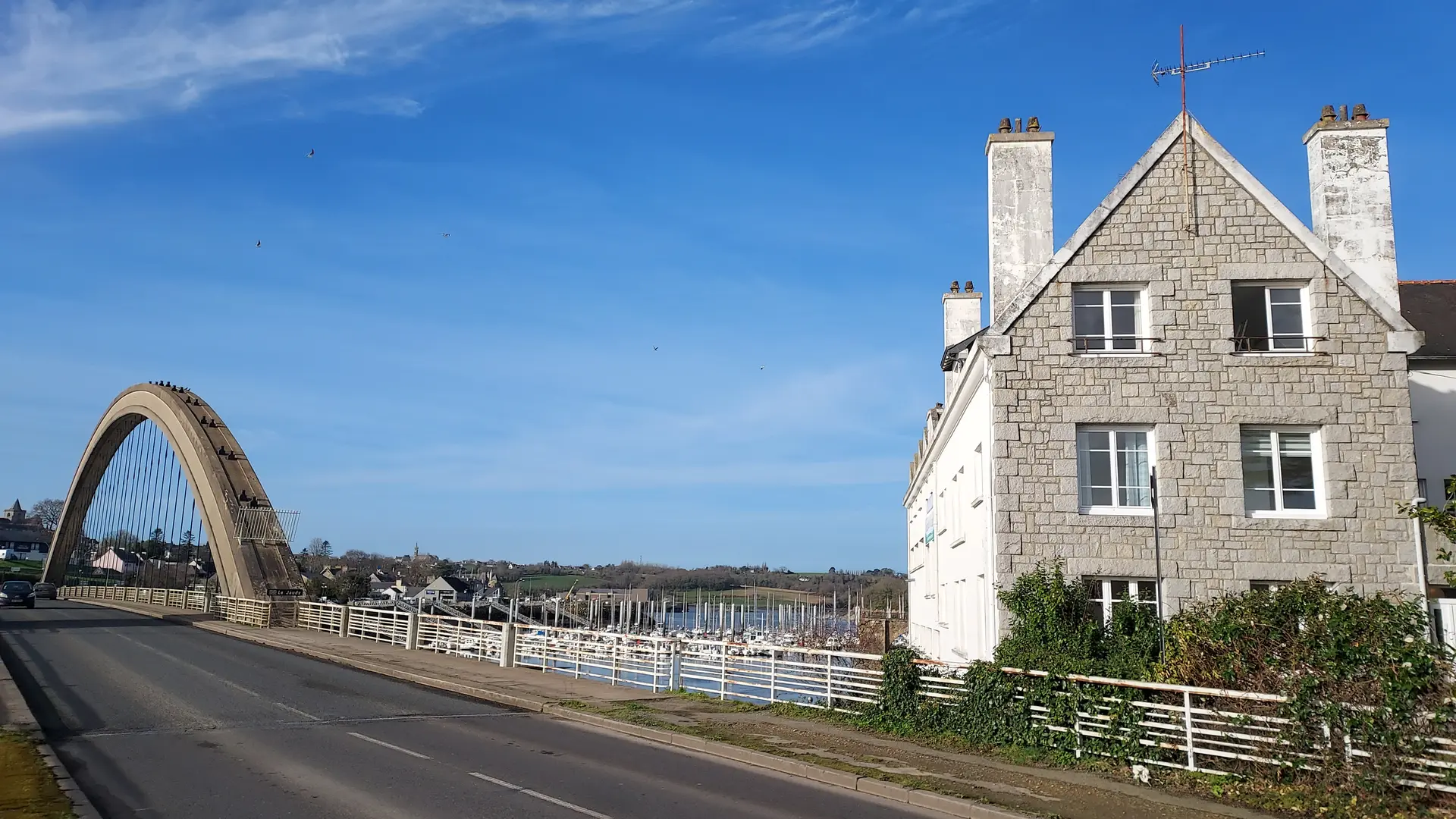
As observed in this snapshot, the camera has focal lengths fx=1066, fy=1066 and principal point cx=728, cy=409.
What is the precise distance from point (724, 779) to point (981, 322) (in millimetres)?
21159

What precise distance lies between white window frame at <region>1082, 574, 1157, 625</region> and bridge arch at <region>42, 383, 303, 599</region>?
4333cm

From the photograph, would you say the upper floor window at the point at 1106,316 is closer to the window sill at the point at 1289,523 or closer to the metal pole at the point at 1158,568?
the metal pole at the point at 1158,568

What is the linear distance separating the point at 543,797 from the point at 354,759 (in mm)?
3920

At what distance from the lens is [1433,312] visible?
981 inches

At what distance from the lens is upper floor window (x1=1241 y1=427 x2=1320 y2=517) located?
1969 centimetres

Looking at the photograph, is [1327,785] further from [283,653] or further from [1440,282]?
[283,653]

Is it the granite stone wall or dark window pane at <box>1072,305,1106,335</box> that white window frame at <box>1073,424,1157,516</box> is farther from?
dark window pane at <box>1072,305,1106,335</box>

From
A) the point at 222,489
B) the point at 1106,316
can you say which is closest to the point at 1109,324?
the point at 1106,316

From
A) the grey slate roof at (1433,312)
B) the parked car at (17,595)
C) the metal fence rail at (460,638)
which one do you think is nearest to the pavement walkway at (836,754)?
the metal fence rail at (460,638)

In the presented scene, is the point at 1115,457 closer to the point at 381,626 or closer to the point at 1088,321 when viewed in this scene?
the point at 1088,321

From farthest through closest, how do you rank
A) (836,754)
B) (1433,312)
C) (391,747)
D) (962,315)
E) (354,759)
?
(962,315), (1433,312), (391,747), (836,754), (354,759)

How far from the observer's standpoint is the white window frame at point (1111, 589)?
63.0 feet

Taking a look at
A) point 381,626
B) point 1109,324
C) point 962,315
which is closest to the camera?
point 1109,324

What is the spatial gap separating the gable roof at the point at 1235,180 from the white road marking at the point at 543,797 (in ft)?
39.8
